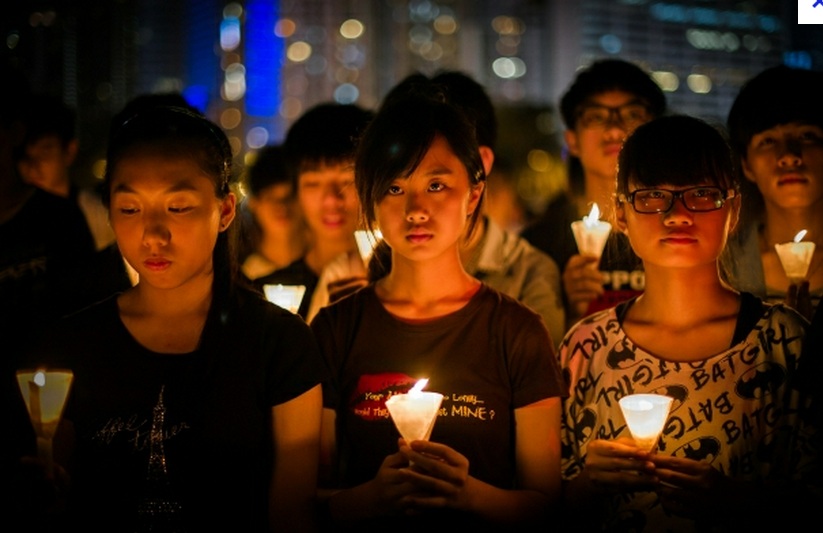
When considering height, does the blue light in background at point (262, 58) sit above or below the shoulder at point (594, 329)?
above

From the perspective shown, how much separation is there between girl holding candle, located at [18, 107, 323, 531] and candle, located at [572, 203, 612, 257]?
6.49 ft

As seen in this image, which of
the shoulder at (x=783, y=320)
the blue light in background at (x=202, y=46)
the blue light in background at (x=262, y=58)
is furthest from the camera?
the blue light in background at (x=262, y=58)

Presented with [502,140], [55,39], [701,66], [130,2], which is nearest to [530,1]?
→ [701,66]

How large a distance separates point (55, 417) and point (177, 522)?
22.8 inches

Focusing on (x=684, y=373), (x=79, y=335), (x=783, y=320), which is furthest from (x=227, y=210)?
(x=783, y=320)

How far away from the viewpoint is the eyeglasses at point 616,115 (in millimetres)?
5629

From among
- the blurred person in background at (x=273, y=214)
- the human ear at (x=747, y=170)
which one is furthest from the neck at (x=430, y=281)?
the blurred person in background at (x=273, y=214)

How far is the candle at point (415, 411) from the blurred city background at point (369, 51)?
164cm

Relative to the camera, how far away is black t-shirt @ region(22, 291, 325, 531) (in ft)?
10.5

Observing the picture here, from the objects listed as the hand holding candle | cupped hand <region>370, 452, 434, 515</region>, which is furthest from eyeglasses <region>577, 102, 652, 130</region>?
the hand holding candle

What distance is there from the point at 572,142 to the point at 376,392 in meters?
3.18

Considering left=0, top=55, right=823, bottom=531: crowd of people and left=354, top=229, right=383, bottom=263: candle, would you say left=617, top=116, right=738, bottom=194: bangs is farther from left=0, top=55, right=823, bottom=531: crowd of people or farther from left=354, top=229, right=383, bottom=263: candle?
left=354, top=229, right=383, bottom=263: candle

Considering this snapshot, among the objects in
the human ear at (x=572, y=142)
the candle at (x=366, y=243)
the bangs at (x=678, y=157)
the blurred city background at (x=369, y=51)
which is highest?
the blurred city background at (x=369, y=51)

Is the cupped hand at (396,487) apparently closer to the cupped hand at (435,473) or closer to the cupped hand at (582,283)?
the cupped hand at (435,473)
